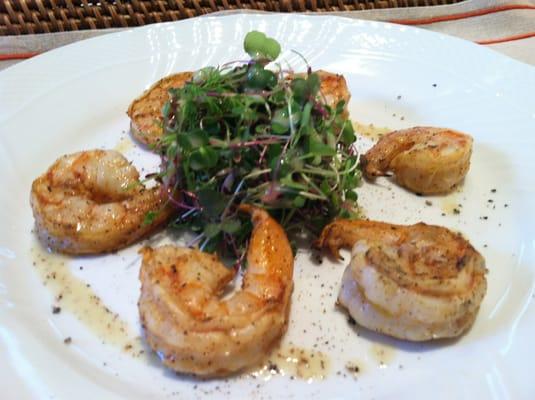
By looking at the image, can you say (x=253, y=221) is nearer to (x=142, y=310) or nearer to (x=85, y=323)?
(x=142, y=310)

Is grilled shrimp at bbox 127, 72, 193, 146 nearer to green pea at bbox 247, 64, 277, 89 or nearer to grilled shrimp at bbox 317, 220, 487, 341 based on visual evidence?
green pea at bbox 247, 64, 277, 89

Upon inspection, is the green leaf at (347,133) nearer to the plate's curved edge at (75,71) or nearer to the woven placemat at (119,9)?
the plate's curved edge at (75,71)

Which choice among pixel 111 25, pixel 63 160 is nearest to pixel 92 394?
pixel 63 160

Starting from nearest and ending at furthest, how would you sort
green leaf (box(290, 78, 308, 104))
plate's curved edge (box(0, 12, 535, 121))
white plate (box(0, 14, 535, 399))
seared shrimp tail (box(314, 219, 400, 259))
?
white plate (box(0, 14, 535, 399)), seared shrimp tail (box(314, 219, 400, 259)), green leaf (box(290, 78, 308, 104)), plate's curved edge (box(0, 12, 535, 121))

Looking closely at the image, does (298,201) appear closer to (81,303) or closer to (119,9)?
(81,303)

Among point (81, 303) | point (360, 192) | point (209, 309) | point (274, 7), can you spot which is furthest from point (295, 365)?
point (274, 7)

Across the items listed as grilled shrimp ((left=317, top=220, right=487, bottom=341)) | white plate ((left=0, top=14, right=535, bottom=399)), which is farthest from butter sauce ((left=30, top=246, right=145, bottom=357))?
grilled shrimp ((left=317, top=220, right=487, bottom=341))

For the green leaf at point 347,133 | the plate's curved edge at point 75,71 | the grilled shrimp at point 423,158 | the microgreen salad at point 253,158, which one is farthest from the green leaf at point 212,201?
the plate's curved edge at point 75,71

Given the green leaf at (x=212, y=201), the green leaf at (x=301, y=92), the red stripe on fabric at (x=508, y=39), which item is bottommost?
the red stripe on fabric at (x=508, y=39)
